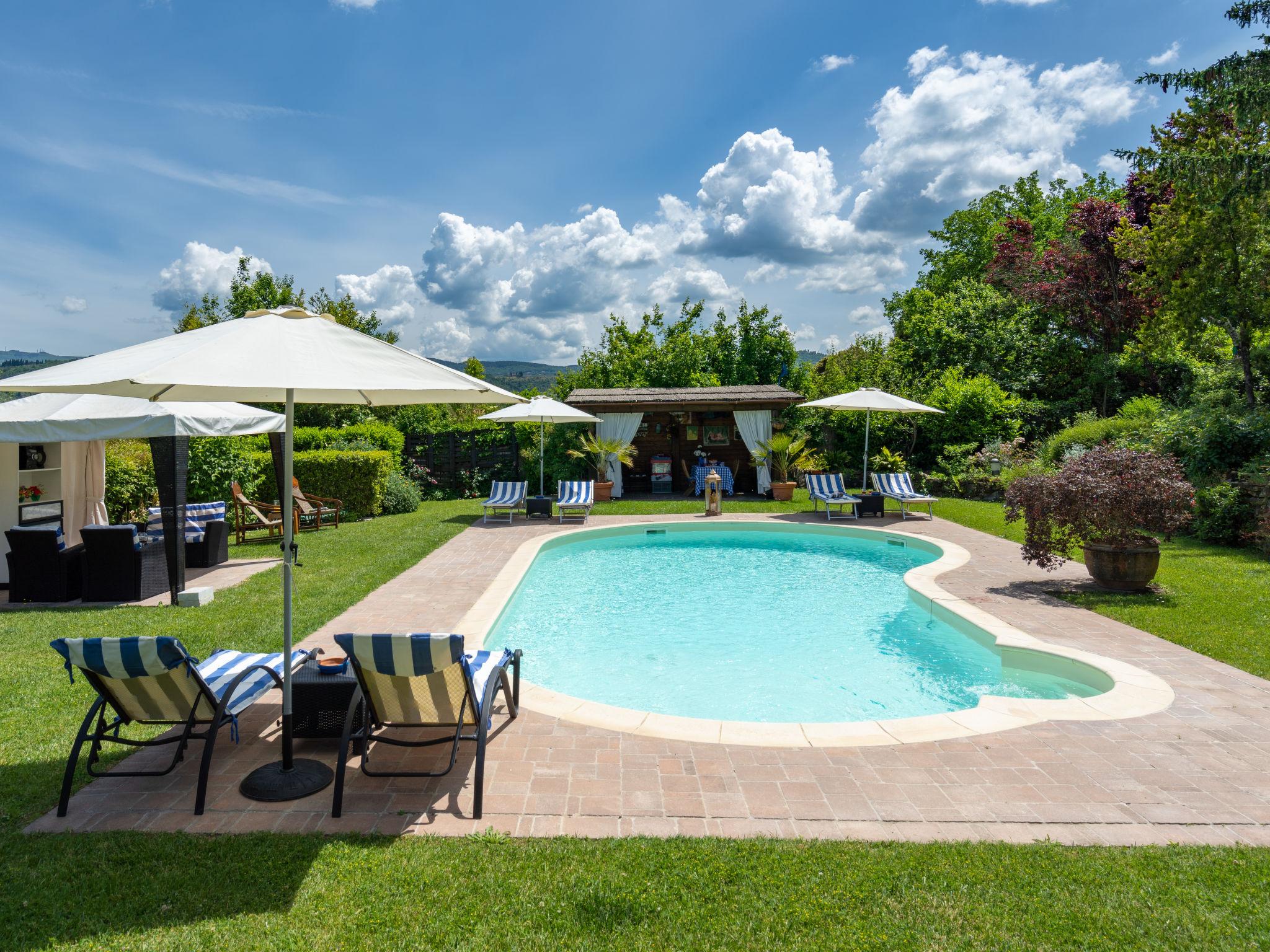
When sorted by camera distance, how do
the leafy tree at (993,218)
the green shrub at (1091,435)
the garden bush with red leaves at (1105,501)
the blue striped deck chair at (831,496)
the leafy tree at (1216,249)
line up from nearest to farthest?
1. the garden bush with red leaves at (1105,501)
2. the leafy tree at (1216,249)
3. the blue striped deck chair at (831,496)
4. the green shrub at (1091,435)
5. the leafy tree at (993,218)

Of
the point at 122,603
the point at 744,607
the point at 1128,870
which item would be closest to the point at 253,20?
the point at 122,603

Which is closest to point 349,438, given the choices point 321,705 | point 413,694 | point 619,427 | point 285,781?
point 619,427

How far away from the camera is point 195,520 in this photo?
983 centimetres

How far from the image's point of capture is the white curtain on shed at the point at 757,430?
18.0 meters

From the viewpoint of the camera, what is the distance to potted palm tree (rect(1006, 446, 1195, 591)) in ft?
25.4

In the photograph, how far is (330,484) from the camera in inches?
599

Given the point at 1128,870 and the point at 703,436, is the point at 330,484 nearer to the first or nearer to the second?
the point at 703,436

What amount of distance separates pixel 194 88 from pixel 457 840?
12174 mm

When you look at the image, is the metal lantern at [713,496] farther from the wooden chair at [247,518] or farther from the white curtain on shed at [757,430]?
the wooden chair at [247,518]

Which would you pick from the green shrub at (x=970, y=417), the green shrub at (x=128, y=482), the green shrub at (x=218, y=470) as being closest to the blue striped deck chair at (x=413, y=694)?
the green shrub at (x=218, y=470)

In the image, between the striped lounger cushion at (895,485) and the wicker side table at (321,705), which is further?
the striped lounger cushion at (895,485)

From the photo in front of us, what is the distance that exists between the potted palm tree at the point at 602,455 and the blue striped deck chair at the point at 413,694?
13096mm

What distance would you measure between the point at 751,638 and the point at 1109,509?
4.52m

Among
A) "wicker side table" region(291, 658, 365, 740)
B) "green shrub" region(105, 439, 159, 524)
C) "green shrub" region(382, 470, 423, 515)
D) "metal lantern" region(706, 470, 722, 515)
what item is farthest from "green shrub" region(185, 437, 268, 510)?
"metal lantern" region(706, 470, 722, 515)
